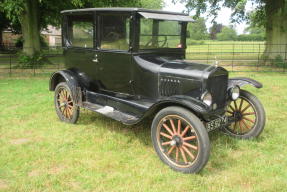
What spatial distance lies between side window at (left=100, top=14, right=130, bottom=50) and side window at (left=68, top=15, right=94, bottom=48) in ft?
0.98

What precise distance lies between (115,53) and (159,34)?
81 cm

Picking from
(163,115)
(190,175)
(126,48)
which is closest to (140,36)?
(126,48)

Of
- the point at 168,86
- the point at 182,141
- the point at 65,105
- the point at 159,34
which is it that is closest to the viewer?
the point at 182,141

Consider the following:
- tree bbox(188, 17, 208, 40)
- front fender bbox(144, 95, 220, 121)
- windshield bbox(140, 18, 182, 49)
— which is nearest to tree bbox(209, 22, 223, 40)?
tree bbox(188, 17, 208, 40)

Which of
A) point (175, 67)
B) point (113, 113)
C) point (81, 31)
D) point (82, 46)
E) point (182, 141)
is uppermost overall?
point (81, 31)

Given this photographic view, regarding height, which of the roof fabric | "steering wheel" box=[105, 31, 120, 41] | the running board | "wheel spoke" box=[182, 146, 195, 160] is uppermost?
the roof fabric

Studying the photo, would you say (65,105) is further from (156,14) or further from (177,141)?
(177,141)

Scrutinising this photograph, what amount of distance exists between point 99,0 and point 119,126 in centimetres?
1006

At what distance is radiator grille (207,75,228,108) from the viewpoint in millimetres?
4031

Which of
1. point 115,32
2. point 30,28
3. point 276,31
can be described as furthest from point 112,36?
point 276,31

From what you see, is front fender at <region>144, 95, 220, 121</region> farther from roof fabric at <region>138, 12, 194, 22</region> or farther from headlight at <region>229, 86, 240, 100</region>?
roof fabric at <region>138, 12, 194, 22</region>

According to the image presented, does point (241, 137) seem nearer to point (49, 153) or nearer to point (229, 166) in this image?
point (229, 166)

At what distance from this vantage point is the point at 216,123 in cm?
410

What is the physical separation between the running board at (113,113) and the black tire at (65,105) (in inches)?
12.5
